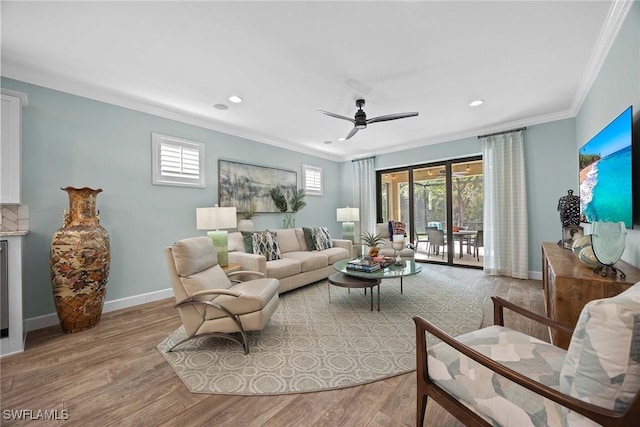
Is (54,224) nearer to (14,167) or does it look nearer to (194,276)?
(14,167)

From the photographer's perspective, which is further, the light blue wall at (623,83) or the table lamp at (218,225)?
the table lamp at (218,225)

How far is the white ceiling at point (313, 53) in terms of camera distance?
6.45ft

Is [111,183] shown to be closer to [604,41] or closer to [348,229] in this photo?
[348,229]

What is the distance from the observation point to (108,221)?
3197 millimetres

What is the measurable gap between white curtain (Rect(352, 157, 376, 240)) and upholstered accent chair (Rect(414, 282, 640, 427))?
4931 mm

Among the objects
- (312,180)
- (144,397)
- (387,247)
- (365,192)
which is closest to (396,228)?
(387,247)

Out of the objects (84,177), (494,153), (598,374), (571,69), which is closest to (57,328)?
(84,177)

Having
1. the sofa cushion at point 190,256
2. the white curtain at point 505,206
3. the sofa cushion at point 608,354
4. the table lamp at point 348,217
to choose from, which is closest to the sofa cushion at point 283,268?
the sofa cushion at point 190,256

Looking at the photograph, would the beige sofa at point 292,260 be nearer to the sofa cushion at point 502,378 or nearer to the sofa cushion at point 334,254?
the sofa cushion at point 334,254

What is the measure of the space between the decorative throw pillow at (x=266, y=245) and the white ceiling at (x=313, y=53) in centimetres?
182

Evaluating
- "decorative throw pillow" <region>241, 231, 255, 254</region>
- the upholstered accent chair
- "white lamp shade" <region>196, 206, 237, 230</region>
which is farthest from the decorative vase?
the upholstered accent chair

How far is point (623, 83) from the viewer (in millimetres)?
2033

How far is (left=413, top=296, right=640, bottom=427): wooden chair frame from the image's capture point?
2.46ft

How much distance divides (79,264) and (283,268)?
2.14 m
